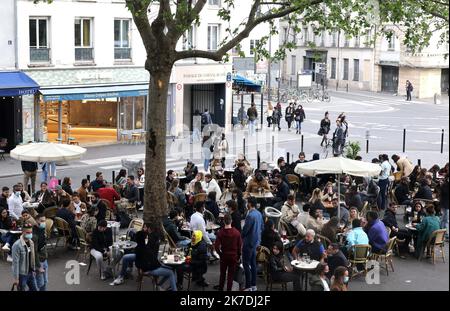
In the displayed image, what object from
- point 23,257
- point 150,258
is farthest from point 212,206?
point 23,257

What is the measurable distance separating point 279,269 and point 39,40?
850 inches

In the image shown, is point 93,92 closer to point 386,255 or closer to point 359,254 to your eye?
point 386,255

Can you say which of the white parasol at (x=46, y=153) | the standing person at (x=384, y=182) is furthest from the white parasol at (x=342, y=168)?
the white parasol at (x=46, y=153)

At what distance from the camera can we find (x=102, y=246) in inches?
632

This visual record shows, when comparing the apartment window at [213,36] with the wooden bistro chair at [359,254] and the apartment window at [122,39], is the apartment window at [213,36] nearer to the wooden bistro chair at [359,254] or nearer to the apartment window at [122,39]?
the apartment window at [122,39]

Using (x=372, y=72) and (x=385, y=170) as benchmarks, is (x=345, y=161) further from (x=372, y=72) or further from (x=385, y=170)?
(x=372, y=72)

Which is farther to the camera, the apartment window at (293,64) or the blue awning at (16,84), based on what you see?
the apartment window at (293,64)

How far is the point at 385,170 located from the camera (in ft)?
73.6

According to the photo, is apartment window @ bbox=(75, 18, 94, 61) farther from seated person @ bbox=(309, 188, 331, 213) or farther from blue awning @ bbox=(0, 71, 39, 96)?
seated person @ bbox=(309, 188, 331, 213)

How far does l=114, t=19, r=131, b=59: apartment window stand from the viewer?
3634cm

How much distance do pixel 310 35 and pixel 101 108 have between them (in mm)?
46828

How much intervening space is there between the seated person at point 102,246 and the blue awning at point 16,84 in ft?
53.6

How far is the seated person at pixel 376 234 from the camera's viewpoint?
16.3 meters

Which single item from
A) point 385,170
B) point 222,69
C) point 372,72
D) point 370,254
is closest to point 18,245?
point 370,254
